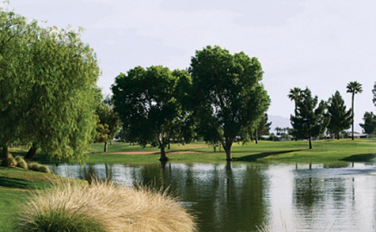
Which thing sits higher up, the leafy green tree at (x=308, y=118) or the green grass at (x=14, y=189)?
the leafy green tree at (x=308, y=118)

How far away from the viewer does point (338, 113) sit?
118 meters

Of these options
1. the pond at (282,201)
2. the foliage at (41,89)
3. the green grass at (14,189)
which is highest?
the foliage at (41,89)

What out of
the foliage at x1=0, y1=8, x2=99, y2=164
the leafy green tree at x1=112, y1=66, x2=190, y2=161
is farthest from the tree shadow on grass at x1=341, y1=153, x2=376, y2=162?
the foliage at x1=0, y1=8, x2=99, y2=164

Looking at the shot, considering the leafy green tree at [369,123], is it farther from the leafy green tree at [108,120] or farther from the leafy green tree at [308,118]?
the leafy green tree at [108,120]

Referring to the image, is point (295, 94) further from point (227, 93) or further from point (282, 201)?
point (282, 201)

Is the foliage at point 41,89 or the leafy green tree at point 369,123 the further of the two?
the leafy green tree at point 369,123

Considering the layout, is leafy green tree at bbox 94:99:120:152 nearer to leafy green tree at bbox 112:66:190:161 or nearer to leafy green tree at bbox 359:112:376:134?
leafy green tree at bbox 112:66:190:161

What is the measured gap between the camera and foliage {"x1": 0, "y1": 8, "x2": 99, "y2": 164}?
2742cm

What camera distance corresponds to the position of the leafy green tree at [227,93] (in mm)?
64062

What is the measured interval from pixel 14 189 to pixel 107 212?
14630 mm

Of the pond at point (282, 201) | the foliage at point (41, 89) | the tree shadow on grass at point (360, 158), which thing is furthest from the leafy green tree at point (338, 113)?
the foliage at point (41, 89)

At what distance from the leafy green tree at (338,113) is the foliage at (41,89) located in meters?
95.7

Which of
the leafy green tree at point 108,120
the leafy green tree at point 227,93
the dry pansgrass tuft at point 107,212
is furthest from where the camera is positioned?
the leafy green tree at point 108,120

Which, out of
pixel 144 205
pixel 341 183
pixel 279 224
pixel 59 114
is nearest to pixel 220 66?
pixel 341 183
